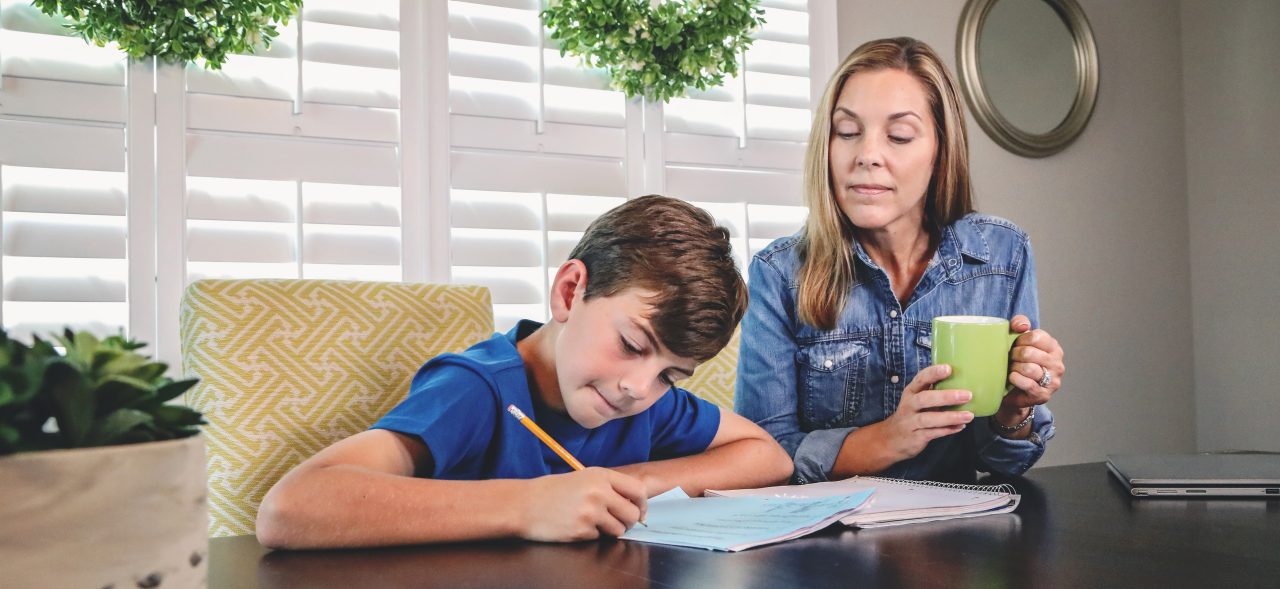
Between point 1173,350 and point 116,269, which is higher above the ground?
point 116,269

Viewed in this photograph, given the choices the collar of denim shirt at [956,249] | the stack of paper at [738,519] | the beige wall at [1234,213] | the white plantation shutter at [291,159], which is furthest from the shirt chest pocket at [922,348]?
the beige wall at [1234,213]

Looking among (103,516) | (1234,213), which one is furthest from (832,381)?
(1234,213)

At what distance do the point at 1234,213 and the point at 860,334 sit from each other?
2.89m

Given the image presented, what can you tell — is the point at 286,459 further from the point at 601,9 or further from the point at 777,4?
the point at 777,4

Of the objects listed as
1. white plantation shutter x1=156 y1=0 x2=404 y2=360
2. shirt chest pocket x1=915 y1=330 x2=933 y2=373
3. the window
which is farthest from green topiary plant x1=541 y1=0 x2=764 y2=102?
shirt chest pocket x1=915 y1=330 x2=933 y2=373

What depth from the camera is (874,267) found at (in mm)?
1521

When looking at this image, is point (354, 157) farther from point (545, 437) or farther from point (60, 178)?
point (545, 437)

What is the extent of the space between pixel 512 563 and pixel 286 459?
0.65 metres

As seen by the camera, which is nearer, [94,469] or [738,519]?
[94,469]

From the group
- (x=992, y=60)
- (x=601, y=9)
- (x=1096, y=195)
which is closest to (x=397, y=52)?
(x=601, y=9)

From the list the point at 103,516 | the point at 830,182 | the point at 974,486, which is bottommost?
the point at 974,486

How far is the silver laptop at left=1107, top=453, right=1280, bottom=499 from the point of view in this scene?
107 centimetres

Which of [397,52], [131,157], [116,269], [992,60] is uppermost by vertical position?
[992,60]

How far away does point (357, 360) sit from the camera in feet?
4.48
